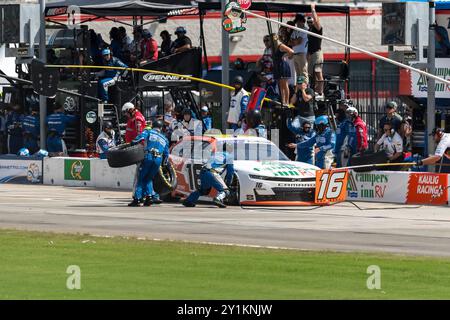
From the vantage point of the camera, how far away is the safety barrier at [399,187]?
26.7 metres

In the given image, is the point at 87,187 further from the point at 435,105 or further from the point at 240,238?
the point at 240,238

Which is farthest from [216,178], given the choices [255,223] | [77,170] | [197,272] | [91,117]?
[197,272]

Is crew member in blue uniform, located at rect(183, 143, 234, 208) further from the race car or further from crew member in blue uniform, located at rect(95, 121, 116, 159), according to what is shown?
crew member in blue uniform, located at rect(95, 121, 116, 159)

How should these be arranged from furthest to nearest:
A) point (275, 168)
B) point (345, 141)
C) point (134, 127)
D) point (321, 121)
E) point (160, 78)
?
1. point (160, 78)
2. point (134, 127)
3. point (345, 141)
4. point (321, 121)
5. point (275, 168)

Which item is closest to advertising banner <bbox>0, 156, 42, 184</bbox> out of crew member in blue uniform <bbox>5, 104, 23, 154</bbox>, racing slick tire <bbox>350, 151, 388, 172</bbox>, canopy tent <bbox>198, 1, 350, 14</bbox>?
crew member in blue uniform <bbox>5, 104, 23, 154</bbox>

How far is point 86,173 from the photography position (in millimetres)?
32562

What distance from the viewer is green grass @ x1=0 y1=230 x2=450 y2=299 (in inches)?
543

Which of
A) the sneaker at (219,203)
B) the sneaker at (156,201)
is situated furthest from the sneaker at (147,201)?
the sneaker at (219,203)

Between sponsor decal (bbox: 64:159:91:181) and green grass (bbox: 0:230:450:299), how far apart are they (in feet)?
41.9

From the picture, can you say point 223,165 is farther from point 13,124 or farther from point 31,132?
point 13,124

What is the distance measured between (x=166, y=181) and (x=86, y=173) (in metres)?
6.32

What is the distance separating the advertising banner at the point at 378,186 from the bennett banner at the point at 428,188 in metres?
0.16

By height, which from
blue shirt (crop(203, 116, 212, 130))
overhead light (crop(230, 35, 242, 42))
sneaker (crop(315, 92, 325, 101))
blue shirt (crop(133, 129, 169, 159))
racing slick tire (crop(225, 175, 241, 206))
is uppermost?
overhead light (crop(230, 35, 242, 42))

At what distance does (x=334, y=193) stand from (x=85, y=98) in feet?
29.9
